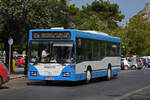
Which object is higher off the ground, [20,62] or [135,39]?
[135,39]

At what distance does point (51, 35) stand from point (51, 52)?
859mm

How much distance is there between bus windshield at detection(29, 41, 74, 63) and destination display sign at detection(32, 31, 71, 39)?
0.25 metres

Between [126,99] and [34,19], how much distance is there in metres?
16.2

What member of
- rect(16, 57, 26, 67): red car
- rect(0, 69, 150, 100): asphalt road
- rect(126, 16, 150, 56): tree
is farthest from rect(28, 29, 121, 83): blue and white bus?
rect(126, 16, 150, 56): tree

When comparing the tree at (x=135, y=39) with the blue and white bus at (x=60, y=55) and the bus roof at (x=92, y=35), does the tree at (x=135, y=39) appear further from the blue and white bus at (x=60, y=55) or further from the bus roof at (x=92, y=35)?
the blue and white bus at (x=60, y=55)

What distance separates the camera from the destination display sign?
19016 mm

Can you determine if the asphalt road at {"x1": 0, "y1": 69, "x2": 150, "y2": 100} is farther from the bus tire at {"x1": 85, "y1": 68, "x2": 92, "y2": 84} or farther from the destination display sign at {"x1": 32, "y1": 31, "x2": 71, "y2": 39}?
the destination display sign at {"x1": 32, "y1": 31, "x2": 71, "y2": 39}

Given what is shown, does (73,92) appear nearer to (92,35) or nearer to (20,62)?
(92,35)

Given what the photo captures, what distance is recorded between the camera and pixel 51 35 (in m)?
19.3

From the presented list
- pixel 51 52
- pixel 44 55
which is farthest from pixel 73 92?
pixel 44 55

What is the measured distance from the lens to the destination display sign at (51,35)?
1902 centimetres

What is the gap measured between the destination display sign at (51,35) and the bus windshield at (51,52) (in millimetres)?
255

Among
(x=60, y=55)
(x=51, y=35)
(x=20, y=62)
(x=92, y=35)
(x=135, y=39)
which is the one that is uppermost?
Answer: (x=135, y=39)

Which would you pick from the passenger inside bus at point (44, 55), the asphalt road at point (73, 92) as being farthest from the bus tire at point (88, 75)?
the passenger inside bus at point (44, 55)
